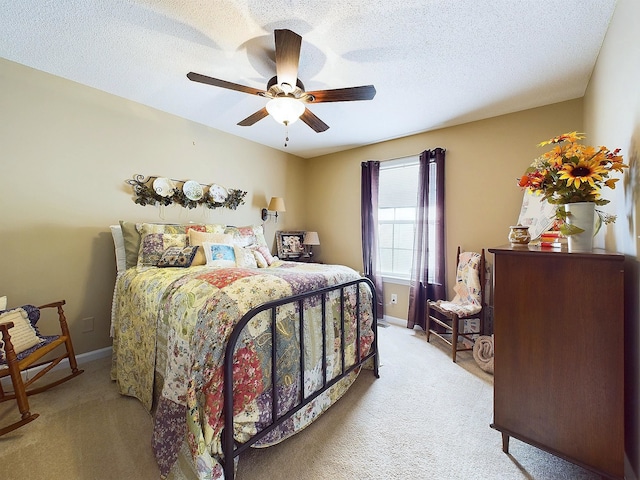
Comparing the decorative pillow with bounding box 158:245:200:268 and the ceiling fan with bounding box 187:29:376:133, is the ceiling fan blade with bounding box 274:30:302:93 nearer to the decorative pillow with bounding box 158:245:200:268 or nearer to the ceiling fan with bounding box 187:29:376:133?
the ceiling fan with bounding box 187:29:376:133

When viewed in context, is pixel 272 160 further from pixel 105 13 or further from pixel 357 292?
pixel 357 292

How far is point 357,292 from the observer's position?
1975mm

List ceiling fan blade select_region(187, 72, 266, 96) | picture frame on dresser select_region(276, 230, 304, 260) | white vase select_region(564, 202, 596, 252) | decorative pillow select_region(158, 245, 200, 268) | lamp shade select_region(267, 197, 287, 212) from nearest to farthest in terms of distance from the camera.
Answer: white vase select_region(564, 202, 596, 252) → ceiling fan blade select_region(187, 72, 266, 96) → decorative pillow select_region(158, 245, 200, 268) → lamp shade select_region(267, 197, 287, 212) → picture frame on dresser select_region(276, 230, 304, 260)

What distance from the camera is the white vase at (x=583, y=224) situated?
4.04 ft

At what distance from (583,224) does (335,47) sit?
1774mm

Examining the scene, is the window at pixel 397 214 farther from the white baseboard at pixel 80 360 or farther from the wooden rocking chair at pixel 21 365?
the wooden rocking chair at pixel 21 365

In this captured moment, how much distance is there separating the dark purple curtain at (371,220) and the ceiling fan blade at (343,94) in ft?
6.14

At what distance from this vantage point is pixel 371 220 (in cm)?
362

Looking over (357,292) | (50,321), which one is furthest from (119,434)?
(357,292)

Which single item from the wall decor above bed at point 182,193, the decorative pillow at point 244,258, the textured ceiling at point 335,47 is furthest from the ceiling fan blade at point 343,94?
the wall decor above bed at point 182,193

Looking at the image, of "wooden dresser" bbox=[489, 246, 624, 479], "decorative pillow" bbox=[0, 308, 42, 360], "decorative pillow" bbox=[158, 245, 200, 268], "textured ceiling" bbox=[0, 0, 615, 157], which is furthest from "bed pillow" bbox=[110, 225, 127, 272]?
"wooden dresser" bbox=[489, 246, 624, 479]

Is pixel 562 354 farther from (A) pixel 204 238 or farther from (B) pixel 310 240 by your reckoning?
(B) pixel 310 240

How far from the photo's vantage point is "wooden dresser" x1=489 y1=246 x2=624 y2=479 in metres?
1.11

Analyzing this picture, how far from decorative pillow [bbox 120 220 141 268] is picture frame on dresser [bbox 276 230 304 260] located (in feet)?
6.06
